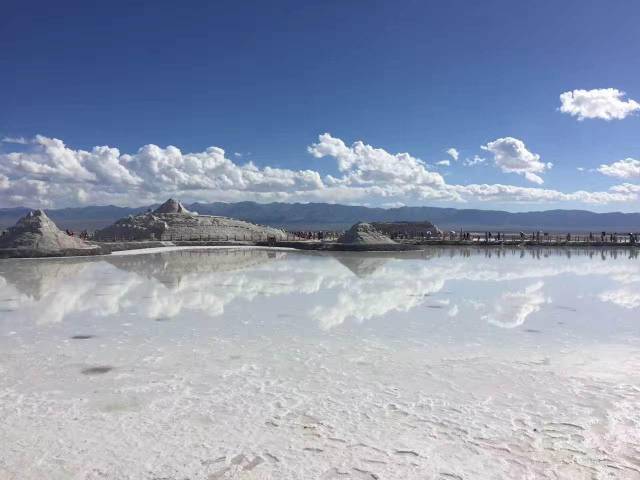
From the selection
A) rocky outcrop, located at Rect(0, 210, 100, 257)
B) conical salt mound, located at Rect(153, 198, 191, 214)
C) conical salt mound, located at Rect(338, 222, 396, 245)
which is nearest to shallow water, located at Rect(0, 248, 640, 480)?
rocky outcrop, located at Rect(0, 210, 100, 257)

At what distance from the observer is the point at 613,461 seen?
3576mm

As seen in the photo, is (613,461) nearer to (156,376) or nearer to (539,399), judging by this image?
(539,399)

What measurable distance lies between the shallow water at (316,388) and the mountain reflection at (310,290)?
0.36 ft

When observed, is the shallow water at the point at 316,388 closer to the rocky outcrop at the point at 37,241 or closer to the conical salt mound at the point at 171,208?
the rocky outcrop at the point at 37,241

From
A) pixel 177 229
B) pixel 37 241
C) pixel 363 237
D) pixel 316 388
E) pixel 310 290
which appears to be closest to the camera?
pixel 316 388

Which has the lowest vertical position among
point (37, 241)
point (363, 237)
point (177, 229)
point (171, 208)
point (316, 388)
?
point (316, 388)

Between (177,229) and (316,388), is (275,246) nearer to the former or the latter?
(177,229)

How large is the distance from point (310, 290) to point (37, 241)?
1502cm

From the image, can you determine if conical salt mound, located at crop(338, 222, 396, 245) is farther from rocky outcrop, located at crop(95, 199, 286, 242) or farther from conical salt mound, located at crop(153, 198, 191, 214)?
conical salt mound, located at crop(153, 198, 191, 214)

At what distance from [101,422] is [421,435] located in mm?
2490

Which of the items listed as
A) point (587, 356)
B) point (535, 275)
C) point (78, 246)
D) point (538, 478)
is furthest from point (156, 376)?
point (78, 246)

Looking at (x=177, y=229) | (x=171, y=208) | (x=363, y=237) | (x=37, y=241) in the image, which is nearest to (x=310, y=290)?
(x=37, y=241)

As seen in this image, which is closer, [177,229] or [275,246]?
[275,246]

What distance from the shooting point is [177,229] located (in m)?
37.9
